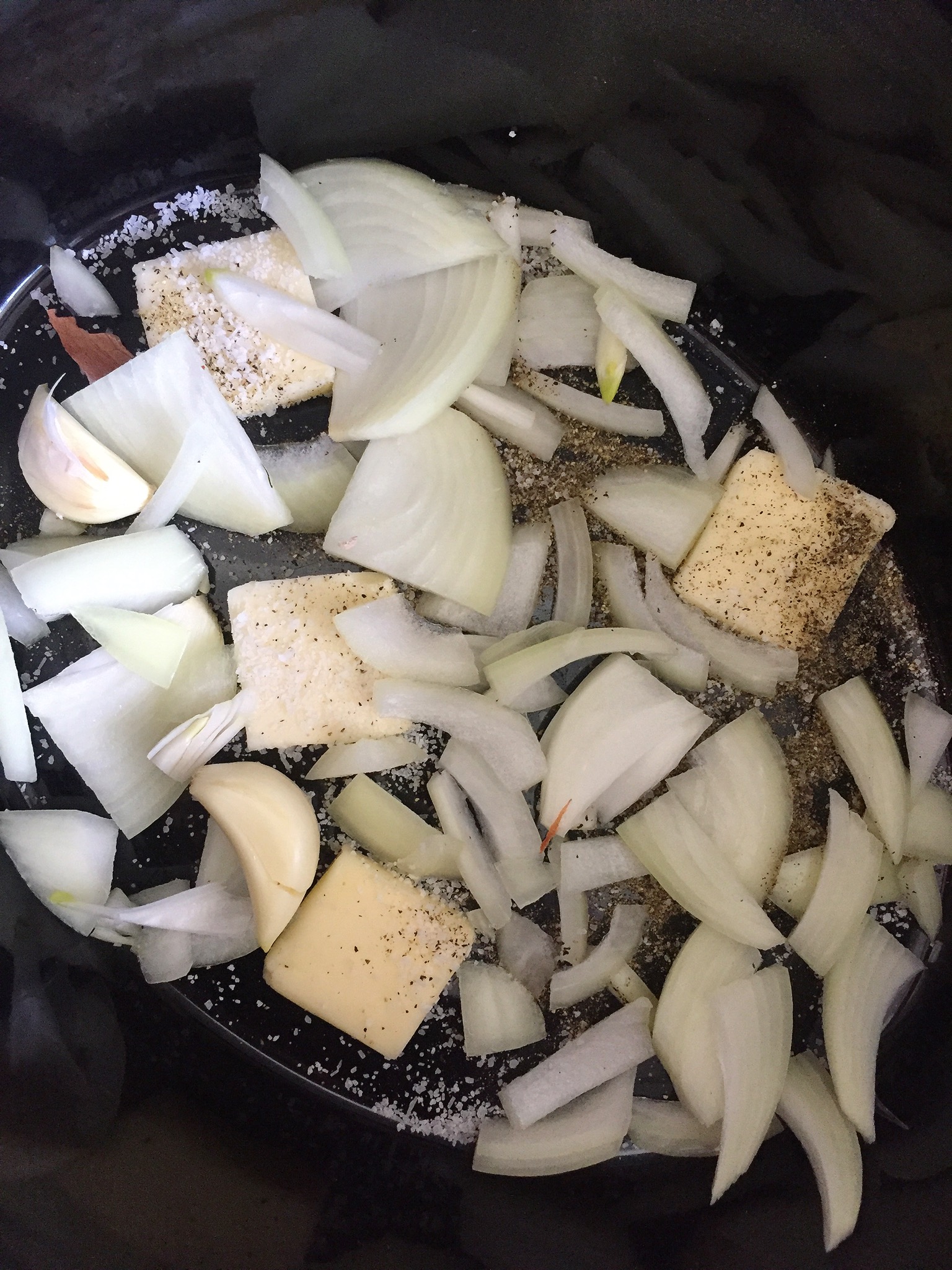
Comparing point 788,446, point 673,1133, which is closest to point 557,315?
point 788,446

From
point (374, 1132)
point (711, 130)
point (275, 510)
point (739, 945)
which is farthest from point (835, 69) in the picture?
point (374, 1132)

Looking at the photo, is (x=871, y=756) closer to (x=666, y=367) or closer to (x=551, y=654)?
(x=551, y=654)

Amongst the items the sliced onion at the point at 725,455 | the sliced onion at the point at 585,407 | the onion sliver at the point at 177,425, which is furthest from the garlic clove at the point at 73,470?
the sliced onion at the point at 725,455

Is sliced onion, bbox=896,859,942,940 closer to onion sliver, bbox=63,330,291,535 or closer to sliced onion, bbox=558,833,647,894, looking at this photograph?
sliced onion, bbox=558,833,647,894

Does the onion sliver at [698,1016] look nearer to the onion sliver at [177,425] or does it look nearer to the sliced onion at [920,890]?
A: the sliced onion at [920,890]

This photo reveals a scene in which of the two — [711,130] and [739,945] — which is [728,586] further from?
[711,130]

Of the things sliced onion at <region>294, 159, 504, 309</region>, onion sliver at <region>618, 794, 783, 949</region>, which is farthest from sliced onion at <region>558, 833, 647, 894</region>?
sliced onion at <region>294, 159, 504, 309</region>

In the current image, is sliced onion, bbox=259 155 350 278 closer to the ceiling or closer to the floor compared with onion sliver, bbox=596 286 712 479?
closer to the ceiling
